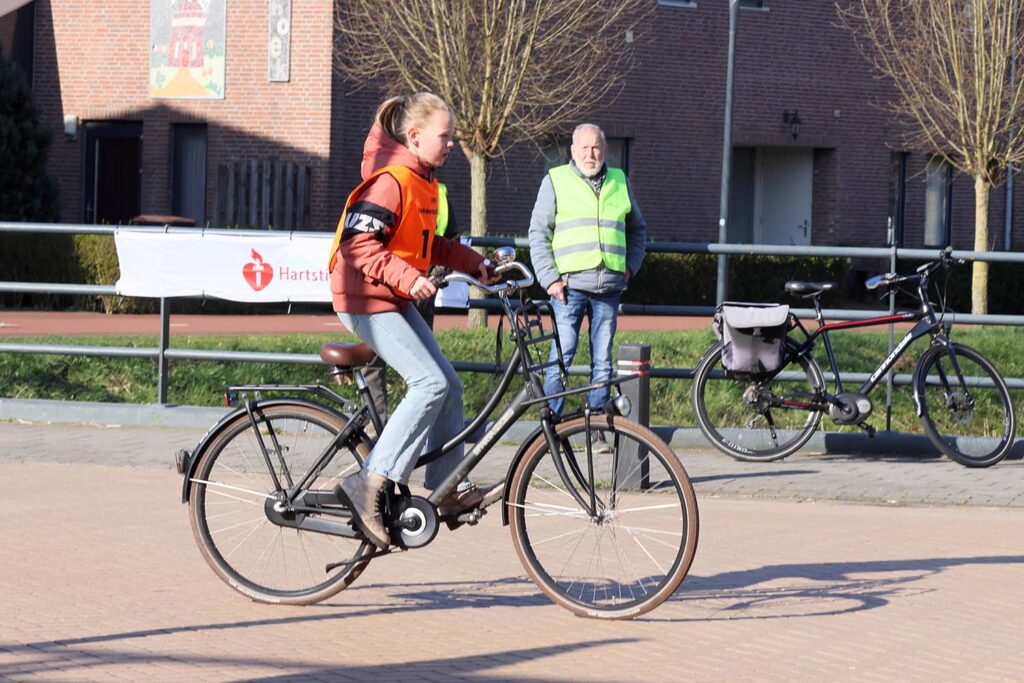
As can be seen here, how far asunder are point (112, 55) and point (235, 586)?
22.8 metres

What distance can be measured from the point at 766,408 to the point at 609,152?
20311mm

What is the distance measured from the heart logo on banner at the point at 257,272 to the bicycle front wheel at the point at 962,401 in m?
4.20

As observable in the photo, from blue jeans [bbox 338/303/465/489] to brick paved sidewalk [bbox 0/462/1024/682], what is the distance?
57 cm

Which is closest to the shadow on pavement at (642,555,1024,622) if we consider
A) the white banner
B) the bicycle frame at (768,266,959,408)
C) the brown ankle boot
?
the brown ankle boot

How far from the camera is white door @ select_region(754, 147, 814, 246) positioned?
3294cm

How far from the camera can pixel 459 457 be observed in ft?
20.3

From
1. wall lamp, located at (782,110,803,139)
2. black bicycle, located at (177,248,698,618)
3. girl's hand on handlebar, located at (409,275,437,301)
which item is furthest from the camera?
wall lamp, located at (782,110,803,139)

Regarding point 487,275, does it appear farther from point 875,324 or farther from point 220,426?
point 875,324

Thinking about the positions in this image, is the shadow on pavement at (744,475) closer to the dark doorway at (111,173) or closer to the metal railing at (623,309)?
the metal railing at (623,309)

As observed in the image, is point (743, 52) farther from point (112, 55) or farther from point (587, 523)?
point (587, 523)

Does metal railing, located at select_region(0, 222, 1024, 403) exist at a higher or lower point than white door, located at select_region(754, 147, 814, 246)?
lower

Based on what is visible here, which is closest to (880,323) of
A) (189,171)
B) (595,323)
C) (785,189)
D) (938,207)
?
(595,323)

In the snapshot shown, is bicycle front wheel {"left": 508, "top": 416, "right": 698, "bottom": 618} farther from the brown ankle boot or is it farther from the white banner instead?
the white banner

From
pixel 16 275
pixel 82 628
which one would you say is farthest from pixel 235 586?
pixel 16 275
